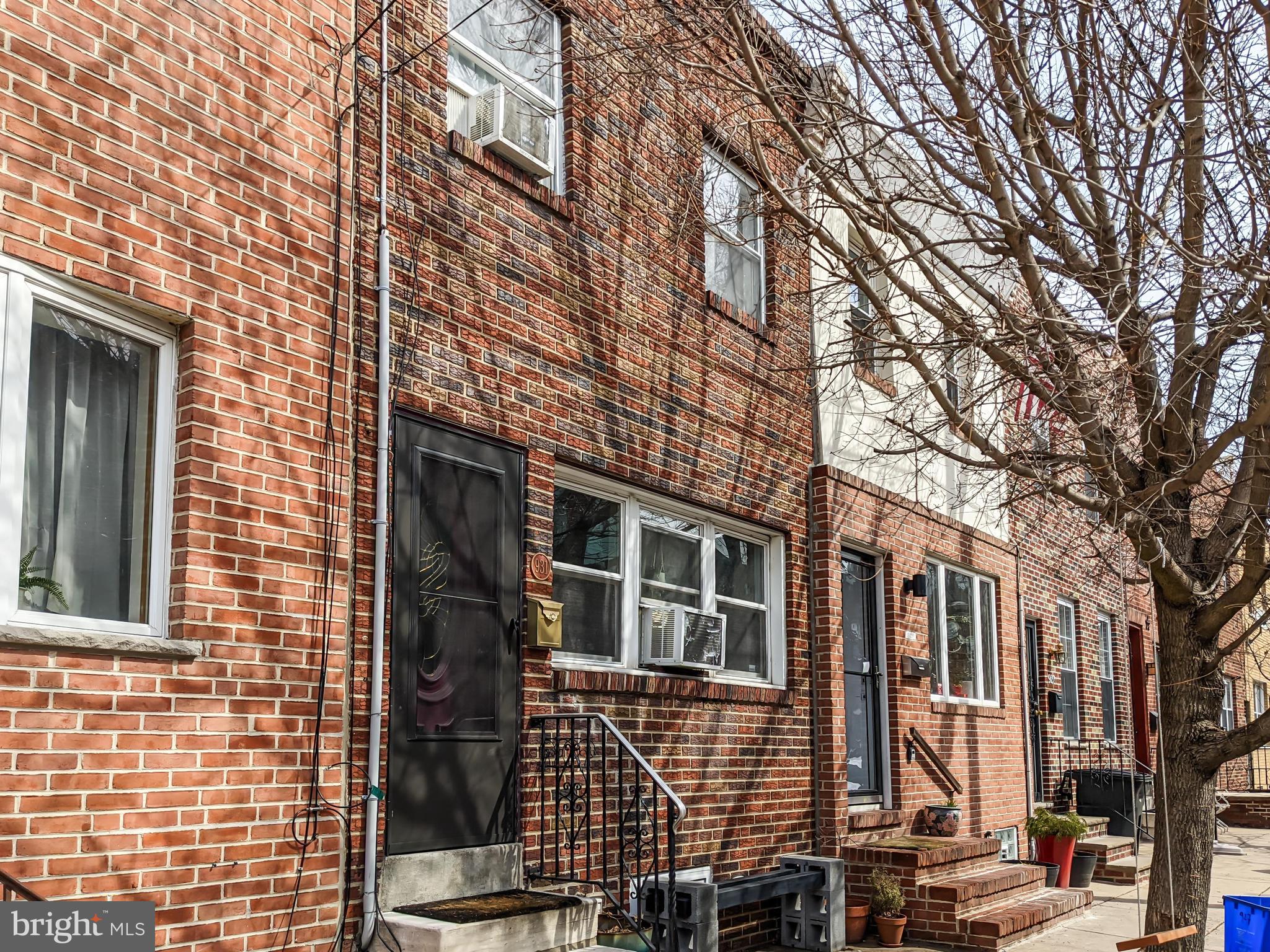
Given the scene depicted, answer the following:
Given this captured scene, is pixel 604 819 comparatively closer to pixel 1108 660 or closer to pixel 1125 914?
pixel 1125 914

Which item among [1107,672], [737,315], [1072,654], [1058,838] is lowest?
[1058,838]

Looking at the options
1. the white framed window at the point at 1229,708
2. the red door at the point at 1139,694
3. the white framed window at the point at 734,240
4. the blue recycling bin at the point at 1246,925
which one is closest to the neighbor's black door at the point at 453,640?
the white framed window at the point at 734,240

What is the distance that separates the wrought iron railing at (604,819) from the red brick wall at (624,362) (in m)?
0.18

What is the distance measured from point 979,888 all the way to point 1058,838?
9.82ft

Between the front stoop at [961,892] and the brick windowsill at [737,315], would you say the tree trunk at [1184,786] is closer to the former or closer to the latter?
the front stoop at [961,892]

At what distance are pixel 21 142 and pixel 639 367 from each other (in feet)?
14.2

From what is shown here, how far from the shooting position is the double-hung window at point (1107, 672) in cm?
1752

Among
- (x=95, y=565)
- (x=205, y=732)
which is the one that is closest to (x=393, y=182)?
(x=95, y=565)

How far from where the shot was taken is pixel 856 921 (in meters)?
9.06

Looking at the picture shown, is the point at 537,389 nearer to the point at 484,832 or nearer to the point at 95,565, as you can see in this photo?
the point at 484,832

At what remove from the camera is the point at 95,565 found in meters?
4.70

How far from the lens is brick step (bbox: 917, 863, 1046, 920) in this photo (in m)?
8.98

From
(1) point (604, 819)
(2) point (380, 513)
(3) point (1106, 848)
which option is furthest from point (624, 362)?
(3) point (1106, 848)

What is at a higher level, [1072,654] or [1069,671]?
[1072,654]
